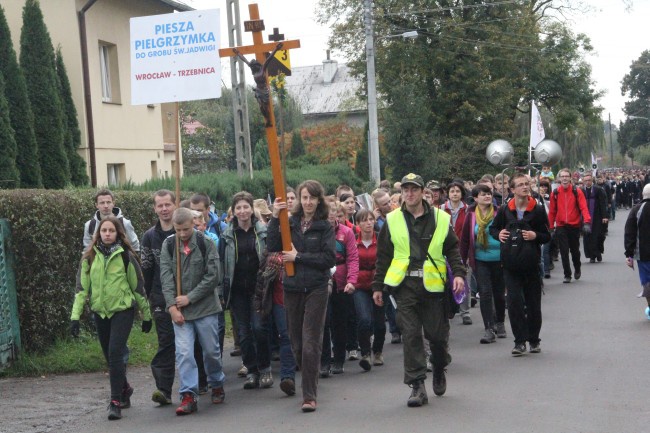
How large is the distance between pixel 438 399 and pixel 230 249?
7.82 feet

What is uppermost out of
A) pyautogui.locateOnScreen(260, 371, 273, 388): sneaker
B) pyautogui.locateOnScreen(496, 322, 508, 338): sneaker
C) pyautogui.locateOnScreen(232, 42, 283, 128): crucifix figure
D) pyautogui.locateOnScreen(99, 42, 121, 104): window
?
pyautogui.locateOnScreen(99, 42, 121, 104): window

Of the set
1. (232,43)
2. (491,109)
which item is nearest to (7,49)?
(232,43)

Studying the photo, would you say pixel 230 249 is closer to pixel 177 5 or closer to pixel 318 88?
pixel 177 5

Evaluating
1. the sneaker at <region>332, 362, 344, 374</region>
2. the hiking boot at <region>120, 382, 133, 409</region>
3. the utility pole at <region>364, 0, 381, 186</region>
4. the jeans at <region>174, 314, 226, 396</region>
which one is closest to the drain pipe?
the utility pole at <region>364, 0, 381, 186</region>

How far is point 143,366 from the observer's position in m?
11.2

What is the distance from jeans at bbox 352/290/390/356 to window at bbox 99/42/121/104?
13.9 metres

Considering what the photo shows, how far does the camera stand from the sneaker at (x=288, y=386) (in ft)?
29.9

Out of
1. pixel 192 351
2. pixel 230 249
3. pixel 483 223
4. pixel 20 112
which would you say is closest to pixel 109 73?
pixel 20 112

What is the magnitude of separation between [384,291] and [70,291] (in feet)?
14.0

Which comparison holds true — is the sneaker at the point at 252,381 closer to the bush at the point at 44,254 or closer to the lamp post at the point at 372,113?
the bush at the point at 44,254

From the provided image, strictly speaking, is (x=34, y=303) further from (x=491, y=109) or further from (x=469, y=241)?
(x=491, y=109)

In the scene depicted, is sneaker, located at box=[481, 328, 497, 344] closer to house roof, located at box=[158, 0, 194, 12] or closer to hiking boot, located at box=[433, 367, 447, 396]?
hiking boot, located at box=[433, 367, 447, 396]

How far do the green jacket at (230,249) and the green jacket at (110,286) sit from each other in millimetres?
949

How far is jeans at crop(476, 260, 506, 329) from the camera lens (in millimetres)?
11922
